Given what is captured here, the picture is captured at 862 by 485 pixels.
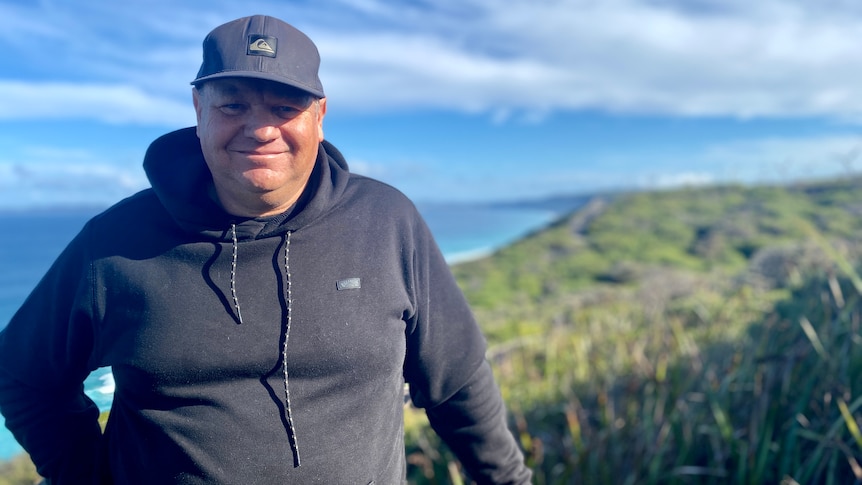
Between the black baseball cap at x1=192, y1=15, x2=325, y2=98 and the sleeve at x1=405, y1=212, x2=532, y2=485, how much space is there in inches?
26.9

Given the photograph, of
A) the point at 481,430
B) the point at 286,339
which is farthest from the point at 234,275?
the point at 481,430

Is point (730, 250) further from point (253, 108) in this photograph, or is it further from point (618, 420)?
point (253, 108)

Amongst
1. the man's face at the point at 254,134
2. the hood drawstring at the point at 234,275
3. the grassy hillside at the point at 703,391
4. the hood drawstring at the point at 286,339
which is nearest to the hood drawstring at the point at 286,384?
the hood drawstring at the point at 286,339

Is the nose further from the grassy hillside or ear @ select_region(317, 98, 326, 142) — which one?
the grassy hillside

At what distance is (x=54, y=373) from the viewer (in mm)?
2135

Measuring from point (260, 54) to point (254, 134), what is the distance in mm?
236

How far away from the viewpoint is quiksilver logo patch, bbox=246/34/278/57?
199 centimetres

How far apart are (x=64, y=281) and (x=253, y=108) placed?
801mm

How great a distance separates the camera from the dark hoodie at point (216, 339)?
2.05m

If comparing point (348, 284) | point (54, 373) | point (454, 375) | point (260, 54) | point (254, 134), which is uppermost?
point (260, 54)

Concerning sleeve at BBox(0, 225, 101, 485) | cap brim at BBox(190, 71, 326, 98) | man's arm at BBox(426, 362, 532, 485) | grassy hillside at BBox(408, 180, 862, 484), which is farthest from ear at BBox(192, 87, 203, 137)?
grassy hillside at BBox(408, 180, 862, 484)

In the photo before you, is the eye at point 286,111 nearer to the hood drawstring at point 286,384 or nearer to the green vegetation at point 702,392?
the hood drawstring at point 286,384

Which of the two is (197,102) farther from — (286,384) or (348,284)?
(286,384)

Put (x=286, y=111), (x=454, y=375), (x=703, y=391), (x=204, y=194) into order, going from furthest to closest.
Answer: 1. (x=703, y=391)
2. (x=454, y=375)
3. (x=204, y=194)
4. (x=286, y=111)
